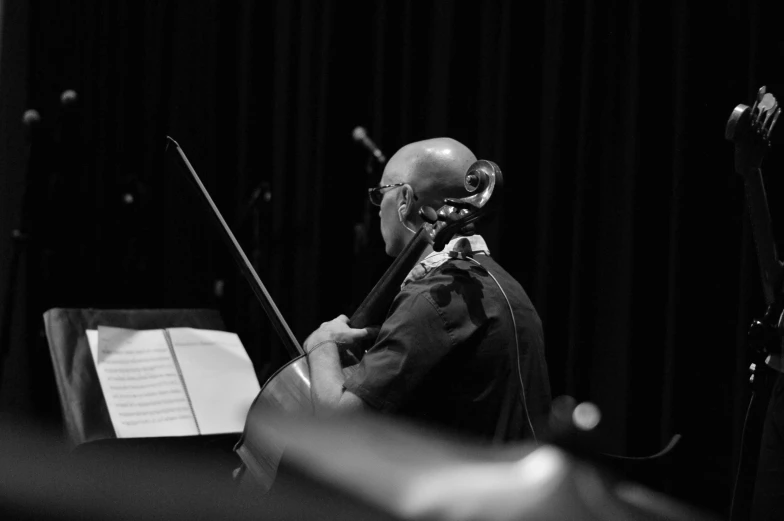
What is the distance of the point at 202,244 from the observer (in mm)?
4113

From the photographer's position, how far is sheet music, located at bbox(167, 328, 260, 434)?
6.45ft

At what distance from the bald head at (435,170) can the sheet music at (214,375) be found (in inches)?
24.7

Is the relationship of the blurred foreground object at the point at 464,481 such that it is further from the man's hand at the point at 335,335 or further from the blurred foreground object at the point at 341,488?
the man's hand at the point at 335,335

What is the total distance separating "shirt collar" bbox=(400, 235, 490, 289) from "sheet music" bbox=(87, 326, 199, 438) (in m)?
0.62

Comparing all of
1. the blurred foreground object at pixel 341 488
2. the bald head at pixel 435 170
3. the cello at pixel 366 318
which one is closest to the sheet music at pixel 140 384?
the cello at pixel 366 318

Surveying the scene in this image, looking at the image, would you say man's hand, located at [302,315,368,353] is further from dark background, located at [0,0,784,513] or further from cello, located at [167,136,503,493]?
dark background, located at [0,0,784,513]

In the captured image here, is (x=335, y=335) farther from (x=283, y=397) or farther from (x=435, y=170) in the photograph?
(x=435, y=170)

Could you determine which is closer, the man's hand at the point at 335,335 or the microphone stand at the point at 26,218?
the man's hand at the point at 335,335

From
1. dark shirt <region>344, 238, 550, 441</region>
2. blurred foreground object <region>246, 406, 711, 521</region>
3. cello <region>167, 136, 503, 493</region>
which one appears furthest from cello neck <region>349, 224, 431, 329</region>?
blurred foreground object <region>246, 406, 711, 521</region>

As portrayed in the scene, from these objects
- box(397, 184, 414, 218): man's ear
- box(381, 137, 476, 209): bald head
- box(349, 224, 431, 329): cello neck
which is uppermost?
box(381, 137, 476, 209): bald head

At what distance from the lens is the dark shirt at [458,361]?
151 centimetres

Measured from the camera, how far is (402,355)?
4.95ft

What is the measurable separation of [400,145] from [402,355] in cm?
200

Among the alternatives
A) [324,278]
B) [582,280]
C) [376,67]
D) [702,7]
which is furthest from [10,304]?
[702,7]
